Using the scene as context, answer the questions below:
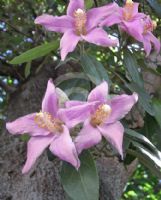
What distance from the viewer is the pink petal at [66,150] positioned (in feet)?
2.46

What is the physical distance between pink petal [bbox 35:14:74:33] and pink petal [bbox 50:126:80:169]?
0.88 feet

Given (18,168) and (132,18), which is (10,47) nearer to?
(18,168)

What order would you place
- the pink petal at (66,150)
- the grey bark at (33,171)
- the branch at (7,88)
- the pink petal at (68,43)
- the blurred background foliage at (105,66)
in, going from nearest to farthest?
the pink petal at (66,150), the pink petal at (68,43), the blurred background foliage at (105,66), the grey bark at (33,171), the branch at (7,88)

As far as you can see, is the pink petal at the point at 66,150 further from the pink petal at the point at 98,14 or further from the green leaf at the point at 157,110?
the green leaf at the point at 157,110

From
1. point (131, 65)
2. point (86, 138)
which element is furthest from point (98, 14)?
point (86, 138)

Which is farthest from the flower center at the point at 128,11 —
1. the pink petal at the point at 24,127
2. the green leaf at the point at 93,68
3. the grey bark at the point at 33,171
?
the grey bark at the point at 33,171

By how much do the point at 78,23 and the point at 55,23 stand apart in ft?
0.16

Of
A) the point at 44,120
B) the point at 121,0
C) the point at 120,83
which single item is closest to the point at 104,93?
the point at 44,120

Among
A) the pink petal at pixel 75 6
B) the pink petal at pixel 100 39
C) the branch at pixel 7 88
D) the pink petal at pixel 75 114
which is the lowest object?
the branch at pixel 7 88

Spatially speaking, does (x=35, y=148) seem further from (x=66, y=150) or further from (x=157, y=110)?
(x=157, y=110)

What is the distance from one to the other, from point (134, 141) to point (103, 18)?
0.27 meters

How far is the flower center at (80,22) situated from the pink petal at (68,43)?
0.6 inches

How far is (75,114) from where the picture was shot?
779mm

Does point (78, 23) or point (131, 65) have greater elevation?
point (78, 23)
